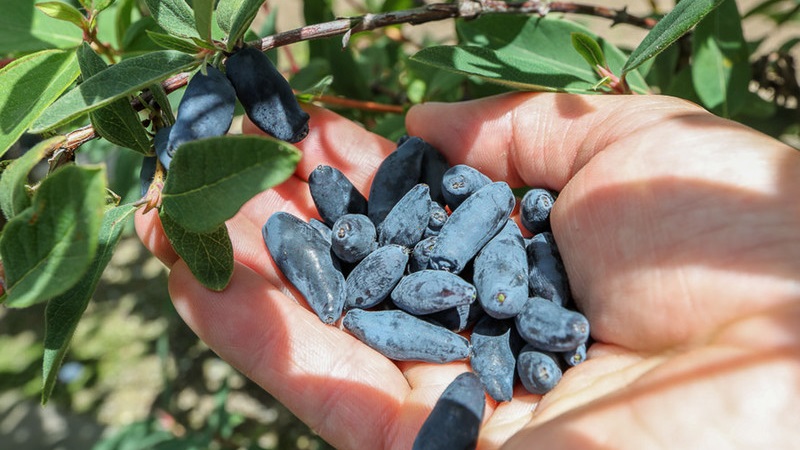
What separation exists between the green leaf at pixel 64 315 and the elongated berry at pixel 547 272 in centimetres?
72

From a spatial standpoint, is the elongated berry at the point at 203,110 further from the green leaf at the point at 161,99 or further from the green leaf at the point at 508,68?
the green leaf at the point at 508,68

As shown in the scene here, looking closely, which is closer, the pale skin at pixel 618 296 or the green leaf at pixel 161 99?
Answer: the pale skin at pixel 618 296

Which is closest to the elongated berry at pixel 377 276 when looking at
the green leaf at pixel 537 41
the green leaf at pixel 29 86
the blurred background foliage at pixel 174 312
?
the blurred background foliage at pixel 174 312

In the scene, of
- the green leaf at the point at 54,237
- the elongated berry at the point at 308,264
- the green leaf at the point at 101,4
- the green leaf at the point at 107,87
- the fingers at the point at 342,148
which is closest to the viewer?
the green leaf at the point at 54,237

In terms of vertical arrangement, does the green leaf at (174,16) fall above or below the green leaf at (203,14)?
below

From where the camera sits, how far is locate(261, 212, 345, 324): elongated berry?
128cm

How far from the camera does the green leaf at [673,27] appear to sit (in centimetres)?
102

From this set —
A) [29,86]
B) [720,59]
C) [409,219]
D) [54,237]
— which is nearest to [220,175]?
[54,237]

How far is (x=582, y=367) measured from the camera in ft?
3.73

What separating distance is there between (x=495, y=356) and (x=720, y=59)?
0.85 m

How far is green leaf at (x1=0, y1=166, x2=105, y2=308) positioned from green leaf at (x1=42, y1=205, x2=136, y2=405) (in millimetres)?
154

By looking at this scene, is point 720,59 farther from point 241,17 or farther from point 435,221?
point 241,17

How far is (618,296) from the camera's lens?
1124 mm

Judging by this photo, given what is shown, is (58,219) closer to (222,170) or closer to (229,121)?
(222,170)
